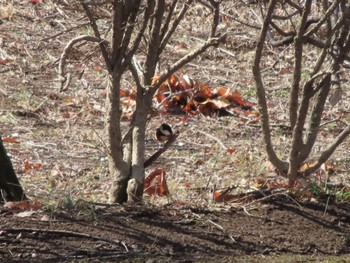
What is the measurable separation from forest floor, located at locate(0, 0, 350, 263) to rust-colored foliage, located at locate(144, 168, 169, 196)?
7cm

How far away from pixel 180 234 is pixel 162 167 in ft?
9.12

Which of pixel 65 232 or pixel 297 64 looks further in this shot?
pixel 297 64

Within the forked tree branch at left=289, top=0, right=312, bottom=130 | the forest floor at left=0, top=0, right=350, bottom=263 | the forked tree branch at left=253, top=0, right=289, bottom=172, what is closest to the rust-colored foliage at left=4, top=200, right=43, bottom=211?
the forest floor at left=0, top=0, right=350, bottom=263

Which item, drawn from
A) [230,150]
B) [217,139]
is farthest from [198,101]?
[230,150]

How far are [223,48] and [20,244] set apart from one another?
757 cm

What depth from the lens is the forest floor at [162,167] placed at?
4590 mm

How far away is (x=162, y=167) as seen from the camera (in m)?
7.51

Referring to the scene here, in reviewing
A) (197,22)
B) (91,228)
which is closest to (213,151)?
(91,228)

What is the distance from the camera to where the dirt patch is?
443cm

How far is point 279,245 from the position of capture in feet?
15.8

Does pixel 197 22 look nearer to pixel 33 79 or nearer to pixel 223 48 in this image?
pixel 223 48

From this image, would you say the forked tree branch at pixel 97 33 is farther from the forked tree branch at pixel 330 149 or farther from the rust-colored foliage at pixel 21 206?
the forked tree branch at pixel 330 149

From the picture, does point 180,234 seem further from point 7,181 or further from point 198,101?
point 198,101

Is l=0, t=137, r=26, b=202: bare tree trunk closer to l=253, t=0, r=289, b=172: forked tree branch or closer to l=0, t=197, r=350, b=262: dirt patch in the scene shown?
l=0, t=197, r=350, b=262: dirt patch
